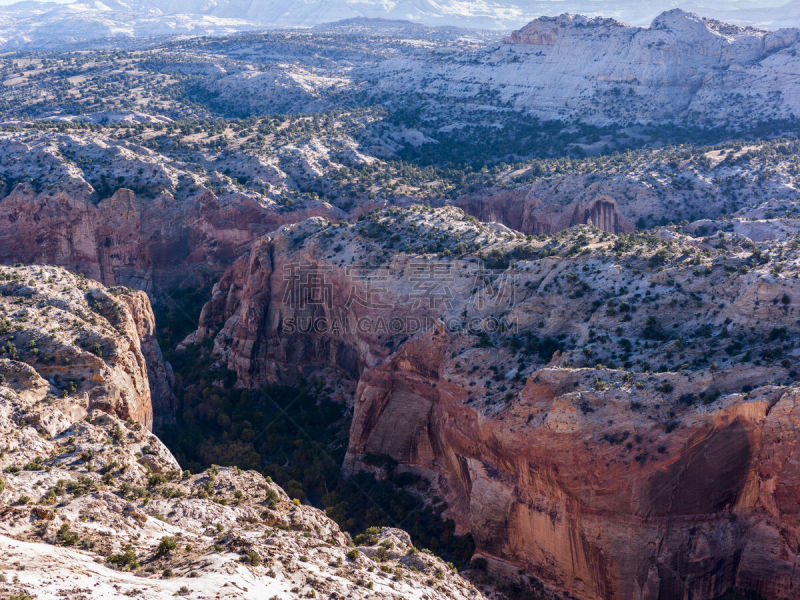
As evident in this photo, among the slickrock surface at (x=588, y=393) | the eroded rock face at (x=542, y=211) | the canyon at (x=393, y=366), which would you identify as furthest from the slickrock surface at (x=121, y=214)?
the slickrock surface at (x=588, y=393)

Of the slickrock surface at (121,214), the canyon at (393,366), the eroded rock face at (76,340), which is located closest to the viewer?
the canyon at (393,366)

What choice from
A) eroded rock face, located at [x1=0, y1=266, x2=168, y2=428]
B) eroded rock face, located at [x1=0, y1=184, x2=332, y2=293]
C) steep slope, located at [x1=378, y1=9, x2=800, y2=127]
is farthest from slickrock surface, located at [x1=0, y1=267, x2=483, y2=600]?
steep slope, located at [x1=378, y1=9, x2=800, y2=127]

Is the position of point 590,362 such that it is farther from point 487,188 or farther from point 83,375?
point 487,188

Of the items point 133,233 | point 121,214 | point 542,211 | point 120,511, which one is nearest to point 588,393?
point 120,511

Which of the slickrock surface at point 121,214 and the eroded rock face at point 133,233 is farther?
the slickrock surface at point 121,214

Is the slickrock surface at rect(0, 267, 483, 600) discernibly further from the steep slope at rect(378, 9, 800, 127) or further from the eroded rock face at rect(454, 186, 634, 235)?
the steep slope at rect(378, 9, 800, 127)

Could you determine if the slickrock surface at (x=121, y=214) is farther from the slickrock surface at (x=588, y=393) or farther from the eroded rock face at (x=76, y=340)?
the eroded rock face at (x=76, y=340)
